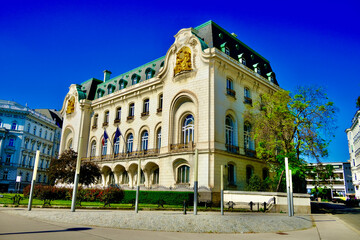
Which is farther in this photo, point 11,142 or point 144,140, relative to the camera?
point 11,142

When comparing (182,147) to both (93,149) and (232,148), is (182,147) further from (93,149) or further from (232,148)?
(93,149)

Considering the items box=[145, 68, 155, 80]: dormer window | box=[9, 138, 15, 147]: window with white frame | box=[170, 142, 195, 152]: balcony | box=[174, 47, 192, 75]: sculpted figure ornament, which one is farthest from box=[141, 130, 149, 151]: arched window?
box=[9, 138, 15, 147]: window with white frame

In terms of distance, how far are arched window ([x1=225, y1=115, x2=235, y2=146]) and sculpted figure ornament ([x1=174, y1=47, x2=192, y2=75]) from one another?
7025 millimetres

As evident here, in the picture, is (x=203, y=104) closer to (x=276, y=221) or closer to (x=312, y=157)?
(x=312, y=157)

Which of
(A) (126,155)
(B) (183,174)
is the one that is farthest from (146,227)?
(A) (126,155)

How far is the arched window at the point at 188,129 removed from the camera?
31569mm

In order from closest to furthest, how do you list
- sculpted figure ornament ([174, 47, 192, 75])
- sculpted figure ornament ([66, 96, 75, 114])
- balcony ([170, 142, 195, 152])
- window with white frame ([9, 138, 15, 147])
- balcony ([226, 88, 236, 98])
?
balcony ([170, 142, 195, 152]), balcony ([226, 88, 236, 98]), sculpted figure ornament ([174, 47, 192, 75]), sculpted figure ornament ([66, 96, 75, 114]), window with white frame ([9, 138, 15, 147])

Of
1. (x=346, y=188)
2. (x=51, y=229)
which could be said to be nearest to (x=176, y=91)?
(x=51, y=229)

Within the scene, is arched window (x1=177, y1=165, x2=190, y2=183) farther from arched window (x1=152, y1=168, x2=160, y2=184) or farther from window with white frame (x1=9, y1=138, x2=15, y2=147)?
window with white frame (x1=9, y1=138, x2=15, y2=147)

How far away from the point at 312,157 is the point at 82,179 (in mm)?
25685

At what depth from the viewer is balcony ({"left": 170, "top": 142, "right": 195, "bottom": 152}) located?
29.7m

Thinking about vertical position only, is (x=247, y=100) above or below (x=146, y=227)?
above

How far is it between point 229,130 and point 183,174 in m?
7.01

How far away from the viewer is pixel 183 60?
108 feet
